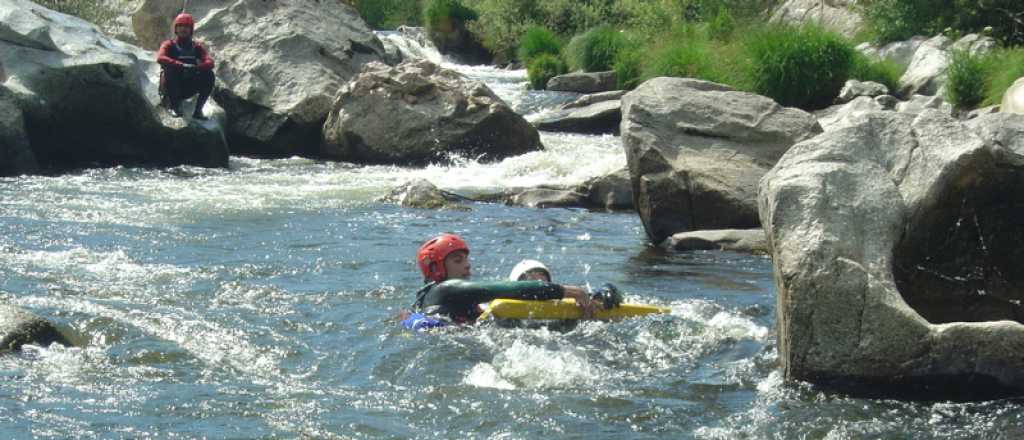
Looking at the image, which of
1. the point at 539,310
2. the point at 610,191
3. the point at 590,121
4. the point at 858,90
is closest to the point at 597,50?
the point at 590,121

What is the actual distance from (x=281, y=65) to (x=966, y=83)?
343 inches

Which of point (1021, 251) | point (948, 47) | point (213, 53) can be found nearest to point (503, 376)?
point (1021, 251)

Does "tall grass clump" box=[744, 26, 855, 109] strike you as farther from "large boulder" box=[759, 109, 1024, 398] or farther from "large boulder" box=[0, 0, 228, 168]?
"large boulder" box=[759, 109, 1024, 398]

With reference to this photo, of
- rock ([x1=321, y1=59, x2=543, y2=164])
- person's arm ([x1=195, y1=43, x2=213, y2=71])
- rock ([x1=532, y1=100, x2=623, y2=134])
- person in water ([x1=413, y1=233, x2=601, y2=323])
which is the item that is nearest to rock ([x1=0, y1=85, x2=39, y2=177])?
person's arm ([x1=195, y1=43, x2=213, y2=71])

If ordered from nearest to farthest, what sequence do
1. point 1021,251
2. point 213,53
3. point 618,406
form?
point 618,406 < point 1021,251 < point 213,53

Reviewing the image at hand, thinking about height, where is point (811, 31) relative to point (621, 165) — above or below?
above

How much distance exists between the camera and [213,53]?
19031 millimetres

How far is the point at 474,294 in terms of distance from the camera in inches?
329

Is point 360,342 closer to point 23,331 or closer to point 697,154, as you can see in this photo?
point 23,331

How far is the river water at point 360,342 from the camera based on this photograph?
20.3 ft

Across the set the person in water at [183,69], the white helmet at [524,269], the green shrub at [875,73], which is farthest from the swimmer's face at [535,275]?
the green shrub at [875,73]

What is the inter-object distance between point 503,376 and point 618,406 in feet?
2.55

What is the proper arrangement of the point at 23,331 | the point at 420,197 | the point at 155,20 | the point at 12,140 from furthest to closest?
the point at 155,20
the point at 12,140
the point at 420,197
the point at 23,331

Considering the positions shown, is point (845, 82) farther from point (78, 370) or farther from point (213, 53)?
point (78, 370)
